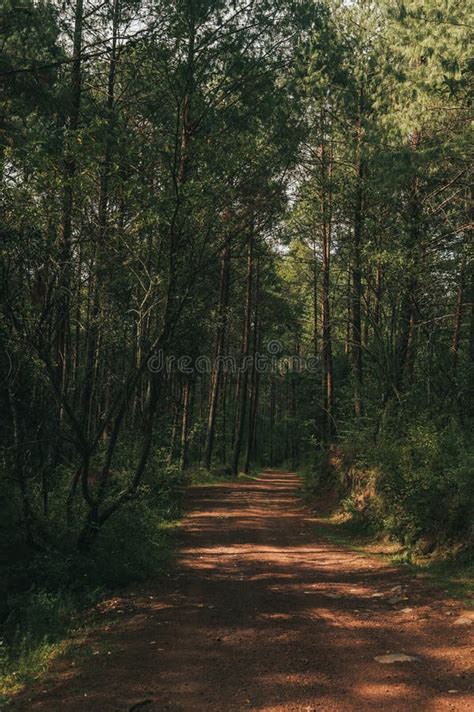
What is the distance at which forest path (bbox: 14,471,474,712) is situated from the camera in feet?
16.0

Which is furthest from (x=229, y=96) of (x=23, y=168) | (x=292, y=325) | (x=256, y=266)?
(x=292, y=325)

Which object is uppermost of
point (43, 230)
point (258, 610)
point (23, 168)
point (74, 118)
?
point (74, 118)

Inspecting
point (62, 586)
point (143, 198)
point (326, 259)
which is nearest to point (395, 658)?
point (62, 586)

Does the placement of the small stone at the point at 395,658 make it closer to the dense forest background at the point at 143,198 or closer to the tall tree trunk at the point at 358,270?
the dense forest background at the point at 143,198

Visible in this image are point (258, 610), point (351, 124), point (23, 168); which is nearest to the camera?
point (258, 610)

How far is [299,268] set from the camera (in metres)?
33.1

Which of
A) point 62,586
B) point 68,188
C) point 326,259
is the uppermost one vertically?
point 326,259

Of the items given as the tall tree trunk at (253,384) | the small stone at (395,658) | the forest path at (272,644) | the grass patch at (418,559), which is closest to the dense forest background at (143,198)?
the grass patch at (418,559)

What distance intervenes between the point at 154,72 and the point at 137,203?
8.22 ft

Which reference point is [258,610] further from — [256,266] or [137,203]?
[256,266]

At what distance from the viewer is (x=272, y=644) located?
244 inches

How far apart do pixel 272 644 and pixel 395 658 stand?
1.34m

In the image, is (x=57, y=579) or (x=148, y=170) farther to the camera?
(x=148, y=170)

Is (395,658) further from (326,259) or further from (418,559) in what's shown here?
(326,259)
